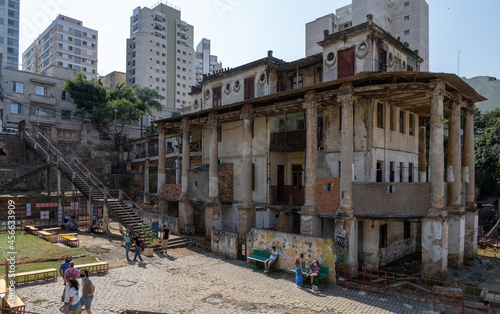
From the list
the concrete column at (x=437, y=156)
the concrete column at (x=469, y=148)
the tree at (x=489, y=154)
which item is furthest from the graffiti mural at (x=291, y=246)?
the tree at (x=489, y=154)

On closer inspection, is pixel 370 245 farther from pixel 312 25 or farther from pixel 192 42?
pixel 192 42

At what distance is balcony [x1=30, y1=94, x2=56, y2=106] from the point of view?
48656mm

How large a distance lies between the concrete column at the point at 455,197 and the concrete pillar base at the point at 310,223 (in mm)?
8102

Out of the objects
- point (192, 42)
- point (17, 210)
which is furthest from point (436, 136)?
point (192, 42)

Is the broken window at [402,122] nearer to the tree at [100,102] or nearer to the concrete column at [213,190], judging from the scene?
the concrete column at [213,190]

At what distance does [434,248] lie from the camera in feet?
54.7

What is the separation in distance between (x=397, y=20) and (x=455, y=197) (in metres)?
51.2

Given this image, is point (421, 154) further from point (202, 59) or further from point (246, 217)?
point (202, 59)

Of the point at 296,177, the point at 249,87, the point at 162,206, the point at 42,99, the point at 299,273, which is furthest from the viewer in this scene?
the point at 42,99

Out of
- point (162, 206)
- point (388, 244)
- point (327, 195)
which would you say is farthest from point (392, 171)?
point (162, 206)

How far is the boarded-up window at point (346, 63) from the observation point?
2162 centimetres

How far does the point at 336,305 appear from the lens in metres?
13.0

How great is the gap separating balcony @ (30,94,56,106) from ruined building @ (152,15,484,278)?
30.2 metres

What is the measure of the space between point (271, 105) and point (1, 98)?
4490 cm
